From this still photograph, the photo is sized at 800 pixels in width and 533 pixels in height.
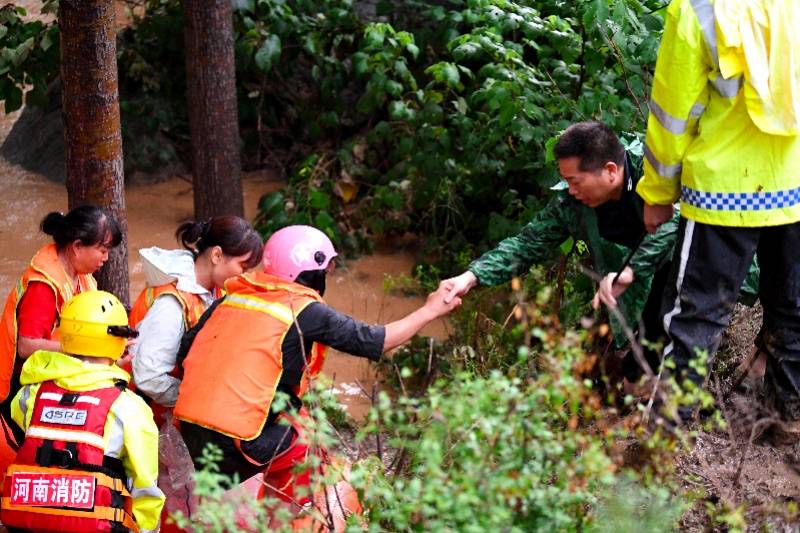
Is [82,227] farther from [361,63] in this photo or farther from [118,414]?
[361,63]

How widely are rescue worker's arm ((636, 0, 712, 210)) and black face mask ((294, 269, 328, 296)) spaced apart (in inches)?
47.4

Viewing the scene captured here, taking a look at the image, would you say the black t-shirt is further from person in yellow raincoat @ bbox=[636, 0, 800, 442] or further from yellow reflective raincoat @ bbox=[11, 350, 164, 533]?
person in yellow raincoat @ bbox=[636, 0, 800, 442]

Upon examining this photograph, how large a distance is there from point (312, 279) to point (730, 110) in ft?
5.02

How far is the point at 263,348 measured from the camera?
3.60 meters

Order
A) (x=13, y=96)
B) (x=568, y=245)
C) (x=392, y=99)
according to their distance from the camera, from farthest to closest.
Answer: (x=392, y=99), (x=13, y=96), (x=568, y=245)

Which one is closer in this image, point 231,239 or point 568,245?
point 231,239

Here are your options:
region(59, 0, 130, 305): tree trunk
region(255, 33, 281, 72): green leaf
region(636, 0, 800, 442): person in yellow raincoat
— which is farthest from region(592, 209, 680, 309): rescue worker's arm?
region(255, 33, 281, 72): green leaf

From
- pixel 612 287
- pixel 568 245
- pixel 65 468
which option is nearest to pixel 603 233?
pixel 612 287

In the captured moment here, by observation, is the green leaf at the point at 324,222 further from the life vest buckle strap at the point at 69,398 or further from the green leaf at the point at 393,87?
the life vest buckle strap at the point at 69,398

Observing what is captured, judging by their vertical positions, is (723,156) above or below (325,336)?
above

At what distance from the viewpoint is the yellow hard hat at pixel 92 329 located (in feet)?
11.4

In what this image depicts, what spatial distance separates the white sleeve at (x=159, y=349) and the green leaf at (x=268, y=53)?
13.7 ft

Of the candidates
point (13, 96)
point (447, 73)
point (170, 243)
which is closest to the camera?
point (447, 73)

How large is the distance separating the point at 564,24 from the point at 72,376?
3330mm
